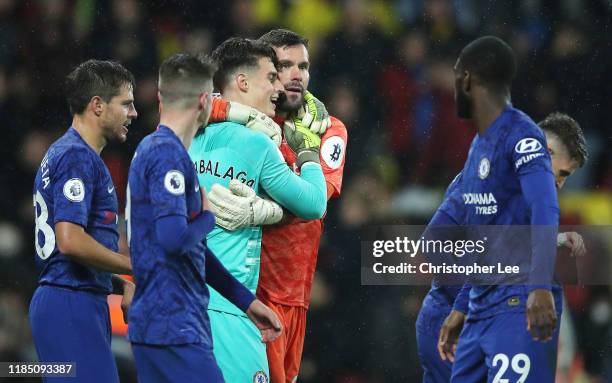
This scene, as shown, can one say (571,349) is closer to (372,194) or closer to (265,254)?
(372,194)

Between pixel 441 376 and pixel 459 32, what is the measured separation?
4.03 metres

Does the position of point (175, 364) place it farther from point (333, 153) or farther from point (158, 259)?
point (333, 153)

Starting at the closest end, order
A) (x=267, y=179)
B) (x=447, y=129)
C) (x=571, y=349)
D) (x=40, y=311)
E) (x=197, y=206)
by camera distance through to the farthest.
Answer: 1. (x=197, y=206)
2. (x=40, y=311)
3. (x=267, y=179)
4. (x=571, y=349)
5. (x=447, y=129)

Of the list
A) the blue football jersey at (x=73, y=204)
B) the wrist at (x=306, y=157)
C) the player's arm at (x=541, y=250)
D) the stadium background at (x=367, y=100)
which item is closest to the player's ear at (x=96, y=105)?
the blue football jersey at (x=73, y=204)

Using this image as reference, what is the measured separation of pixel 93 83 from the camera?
199 inches

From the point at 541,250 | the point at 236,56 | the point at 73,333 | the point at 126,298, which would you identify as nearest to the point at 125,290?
the point at 126,298

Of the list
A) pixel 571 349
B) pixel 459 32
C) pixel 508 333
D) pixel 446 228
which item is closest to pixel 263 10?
pixel 459 32

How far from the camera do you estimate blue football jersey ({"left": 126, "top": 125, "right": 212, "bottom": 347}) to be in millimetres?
3779

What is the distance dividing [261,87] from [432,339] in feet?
Result: 5.53

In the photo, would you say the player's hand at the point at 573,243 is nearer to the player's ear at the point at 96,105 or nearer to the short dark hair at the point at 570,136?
the short dark hair at the point at 570,136

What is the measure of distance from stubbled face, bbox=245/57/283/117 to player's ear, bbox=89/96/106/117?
2.31ft

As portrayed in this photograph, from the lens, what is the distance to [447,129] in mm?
8625

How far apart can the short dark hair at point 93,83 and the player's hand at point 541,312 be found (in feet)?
7.29

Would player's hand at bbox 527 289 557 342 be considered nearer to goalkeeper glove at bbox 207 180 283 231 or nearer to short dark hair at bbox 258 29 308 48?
goalkeeper glove at bbox 207 180 283 231
